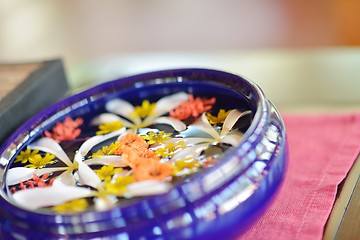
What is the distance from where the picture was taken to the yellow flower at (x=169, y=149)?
1.44 ft

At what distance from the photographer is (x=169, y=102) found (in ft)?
1.81

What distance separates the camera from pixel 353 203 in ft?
1.50

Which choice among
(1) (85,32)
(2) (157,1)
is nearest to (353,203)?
(1) (85,32)

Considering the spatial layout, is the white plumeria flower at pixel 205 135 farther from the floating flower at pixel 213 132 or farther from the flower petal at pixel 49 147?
the flower petal at pixel 49 147

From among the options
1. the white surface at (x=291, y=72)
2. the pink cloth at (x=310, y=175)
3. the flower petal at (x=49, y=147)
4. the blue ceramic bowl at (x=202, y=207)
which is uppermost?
the flower petal at (x=49, y=147)

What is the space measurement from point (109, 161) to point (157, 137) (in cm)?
5

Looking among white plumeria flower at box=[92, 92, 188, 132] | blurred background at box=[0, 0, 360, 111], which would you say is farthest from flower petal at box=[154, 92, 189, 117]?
blurred background at box=[0, 0, 360, 111]

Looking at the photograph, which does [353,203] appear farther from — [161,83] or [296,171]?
[161,83]

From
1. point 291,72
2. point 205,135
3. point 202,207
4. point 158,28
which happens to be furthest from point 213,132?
point 158,28

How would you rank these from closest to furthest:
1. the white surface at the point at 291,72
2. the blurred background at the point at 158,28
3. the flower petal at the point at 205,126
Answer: the flower petal at the point at 205,126
the white surface at the point at 291,72
the blurred background at the point at 158,28

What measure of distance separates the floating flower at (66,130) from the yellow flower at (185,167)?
6.3 inches

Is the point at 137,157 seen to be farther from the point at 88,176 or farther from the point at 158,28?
the point at 158,28

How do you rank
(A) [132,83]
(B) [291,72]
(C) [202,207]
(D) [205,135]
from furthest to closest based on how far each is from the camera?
(B) [291,72]
(A) [132,83]
(D) [205,135]
(C) [202,207]

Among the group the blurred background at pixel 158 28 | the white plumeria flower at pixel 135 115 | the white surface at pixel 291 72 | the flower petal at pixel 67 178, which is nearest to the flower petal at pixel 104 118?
the white plumeria flower at pixel 135 115
